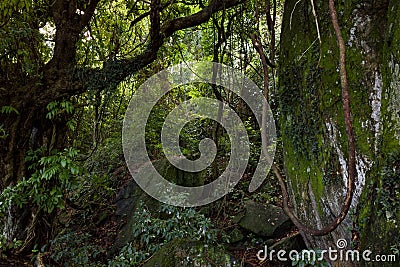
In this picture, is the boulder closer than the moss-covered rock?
Yes

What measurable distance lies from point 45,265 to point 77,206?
5.83 ft

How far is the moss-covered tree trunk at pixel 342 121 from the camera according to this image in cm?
188

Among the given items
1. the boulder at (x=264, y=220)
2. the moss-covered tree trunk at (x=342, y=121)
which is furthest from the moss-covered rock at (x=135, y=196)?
the moss-covered tree trunk at (x=342, y=121)

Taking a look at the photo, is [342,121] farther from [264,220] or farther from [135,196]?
[135,196]

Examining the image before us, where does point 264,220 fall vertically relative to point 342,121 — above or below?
below

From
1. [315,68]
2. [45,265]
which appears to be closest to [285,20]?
[315,68]

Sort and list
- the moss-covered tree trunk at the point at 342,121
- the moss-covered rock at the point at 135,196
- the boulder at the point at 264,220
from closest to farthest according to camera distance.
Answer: the moss-covered tree trunk at the point at 342,121, the boulder at the point at 264,220, the moss-covered rock at the point at 135,196

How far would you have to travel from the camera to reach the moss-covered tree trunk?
74.2 inches

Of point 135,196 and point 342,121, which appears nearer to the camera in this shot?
point 342,121

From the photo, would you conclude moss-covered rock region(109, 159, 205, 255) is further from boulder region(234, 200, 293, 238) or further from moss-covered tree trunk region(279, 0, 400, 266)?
moss-covered tree trunk region(279, 0, 400, 266)

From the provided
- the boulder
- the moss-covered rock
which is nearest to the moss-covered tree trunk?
the boulder

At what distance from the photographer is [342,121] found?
7.30 ft

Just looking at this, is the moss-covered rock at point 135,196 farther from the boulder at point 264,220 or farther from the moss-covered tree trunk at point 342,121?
the moss-covered tree trunk at point 342,121

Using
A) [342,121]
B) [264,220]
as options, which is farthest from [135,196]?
[342,121]
